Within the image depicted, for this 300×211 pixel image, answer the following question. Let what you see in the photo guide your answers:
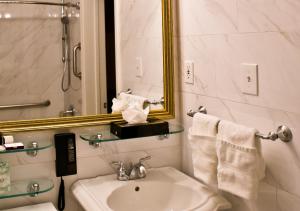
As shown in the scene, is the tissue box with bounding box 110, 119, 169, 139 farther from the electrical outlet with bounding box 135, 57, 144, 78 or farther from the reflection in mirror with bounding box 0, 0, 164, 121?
the electrical outlet with bounding box 135, 57, 144, 78

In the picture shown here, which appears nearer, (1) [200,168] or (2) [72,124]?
(1) [200,168]

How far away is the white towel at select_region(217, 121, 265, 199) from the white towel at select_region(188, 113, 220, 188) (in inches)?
2.5

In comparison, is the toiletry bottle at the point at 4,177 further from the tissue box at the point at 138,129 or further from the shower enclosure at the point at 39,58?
the tissue box at the point at 138,129

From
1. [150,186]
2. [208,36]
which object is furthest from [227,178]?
[208,36]

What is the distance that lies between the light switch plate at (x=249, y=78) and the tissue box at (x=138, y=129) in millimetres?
431

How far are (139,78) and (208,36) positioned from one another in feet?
1.23

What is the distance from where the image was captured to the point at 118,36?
1.86 metres

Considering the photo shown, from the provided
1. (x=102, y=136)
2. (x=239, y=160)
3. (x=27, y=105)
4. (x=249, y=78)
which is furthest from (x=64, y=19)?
(x=239, y=160)

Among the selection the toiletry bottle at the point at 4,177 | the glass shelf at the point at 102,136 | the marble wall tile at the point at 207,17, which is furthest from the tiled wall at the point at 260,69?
the toiletry bottle at the point at 4,177

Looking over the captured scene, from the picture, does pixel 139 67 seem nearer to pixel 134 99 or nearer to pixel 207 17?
pixel 134 99

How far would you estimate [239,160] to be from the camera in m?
1.41

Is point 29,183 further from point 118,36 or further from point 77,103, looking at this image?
point 118,36

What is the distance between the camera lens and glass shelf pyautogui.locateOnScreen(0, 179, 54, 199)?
5.18ft

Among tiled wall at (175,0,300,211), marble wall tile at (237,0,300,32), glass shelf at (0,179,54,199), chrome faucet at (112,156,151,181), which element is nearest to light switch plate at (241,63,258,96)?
tiled wall at (175,0,300,211)
